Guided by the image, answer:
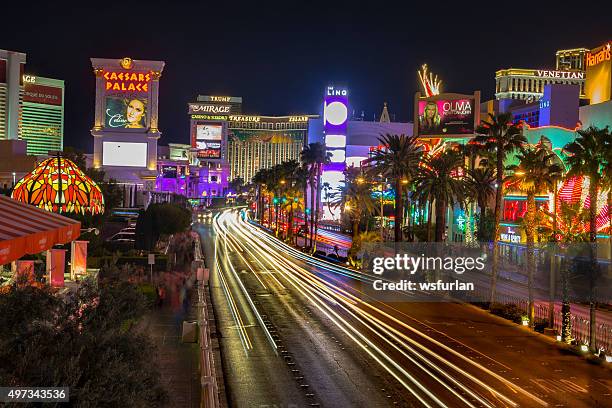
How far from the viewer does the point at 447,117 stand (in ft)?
298

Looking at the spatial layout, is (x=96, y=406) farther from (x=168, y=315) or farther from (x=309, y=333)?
(x=168, y=315)

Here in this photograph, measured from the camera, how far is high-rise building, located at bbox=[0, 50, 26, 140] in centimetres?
17062

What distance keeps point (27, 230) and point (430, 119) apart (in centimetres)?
8209

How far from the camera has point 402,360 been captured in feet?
80.0

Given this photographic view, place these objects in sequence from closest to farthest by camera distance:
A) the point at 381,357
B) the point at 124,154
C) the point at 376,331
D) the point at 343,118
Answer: the point at 381,357, the point at 376,331, the point at 124,154, the point at 343,118

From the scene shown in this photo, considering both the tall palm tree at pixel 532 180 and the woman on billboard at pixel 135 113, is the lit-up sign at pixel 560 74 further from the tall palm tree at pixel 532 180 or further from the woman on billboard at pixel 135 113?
the tall palm tree at pixel 532 180

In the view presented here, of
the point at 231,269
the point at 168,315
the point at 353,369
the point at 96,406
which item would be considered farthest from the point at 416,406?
the point at 231,269

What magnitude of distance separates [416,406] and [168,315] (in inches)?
Result: 630

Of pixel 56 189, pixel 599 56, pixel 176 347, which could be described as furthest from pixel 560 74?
pixel 176 347

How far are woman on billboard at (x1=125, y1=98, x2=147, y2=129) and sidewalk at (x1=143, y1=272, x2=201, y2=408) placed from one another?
260ft

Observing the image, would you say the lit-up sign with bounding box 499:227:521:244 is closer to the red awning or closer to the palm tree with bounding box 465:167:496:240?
the palm tree with bounding box 465:167:496:240

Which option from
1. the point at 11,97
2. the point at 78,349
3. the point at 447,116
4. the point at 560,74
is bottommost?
the point at 78,349

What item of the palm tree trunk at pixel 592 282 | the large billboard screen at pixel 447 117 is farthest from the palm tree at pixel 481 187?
the large billboard screen at pixel 447 117

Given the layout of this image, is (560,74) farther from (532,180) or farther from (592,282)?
(592,282)
